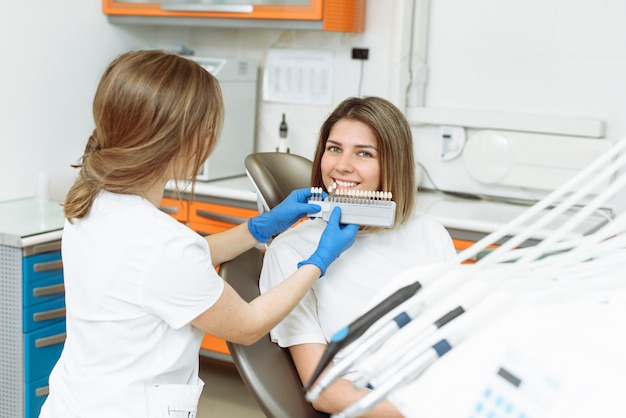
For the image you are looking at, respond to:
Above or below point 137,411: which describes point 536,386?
above

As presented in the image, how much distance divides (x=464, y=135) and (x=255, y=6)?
999 mm

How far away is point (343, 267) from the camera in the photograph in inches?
73.7

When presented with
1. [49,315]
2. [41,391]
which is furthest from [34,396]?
[49,315]

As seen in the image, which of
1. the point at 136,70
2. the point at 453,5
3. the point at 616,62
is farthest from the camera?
the point at 453,5

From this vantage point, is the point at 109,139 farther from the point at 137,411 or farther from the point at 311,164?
the point at 311,164

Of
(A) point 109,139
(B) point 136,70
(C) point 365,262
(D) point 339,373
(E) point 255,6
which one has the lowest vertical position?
(C) point 365,262

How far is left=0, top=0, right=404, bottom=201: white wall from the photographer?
10.3 feet

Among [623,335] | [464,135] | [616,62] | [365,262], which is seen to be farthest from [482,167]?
[623,335]

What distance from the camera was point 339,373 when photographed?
74 cm

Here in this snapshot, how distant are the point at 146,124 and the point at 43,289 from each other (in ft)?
4.82

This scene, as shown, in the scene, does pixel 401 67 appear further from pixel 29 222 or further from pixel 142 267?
pixel 142 267

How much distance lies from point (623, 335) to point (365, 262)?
1142mm

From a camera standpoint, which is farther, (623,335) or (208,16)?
(208,16)

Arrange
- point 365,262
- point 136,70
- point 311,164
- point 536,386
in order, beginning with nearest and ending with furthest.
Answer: point 536,386
point 136,70
point 365,262
point 311,164
